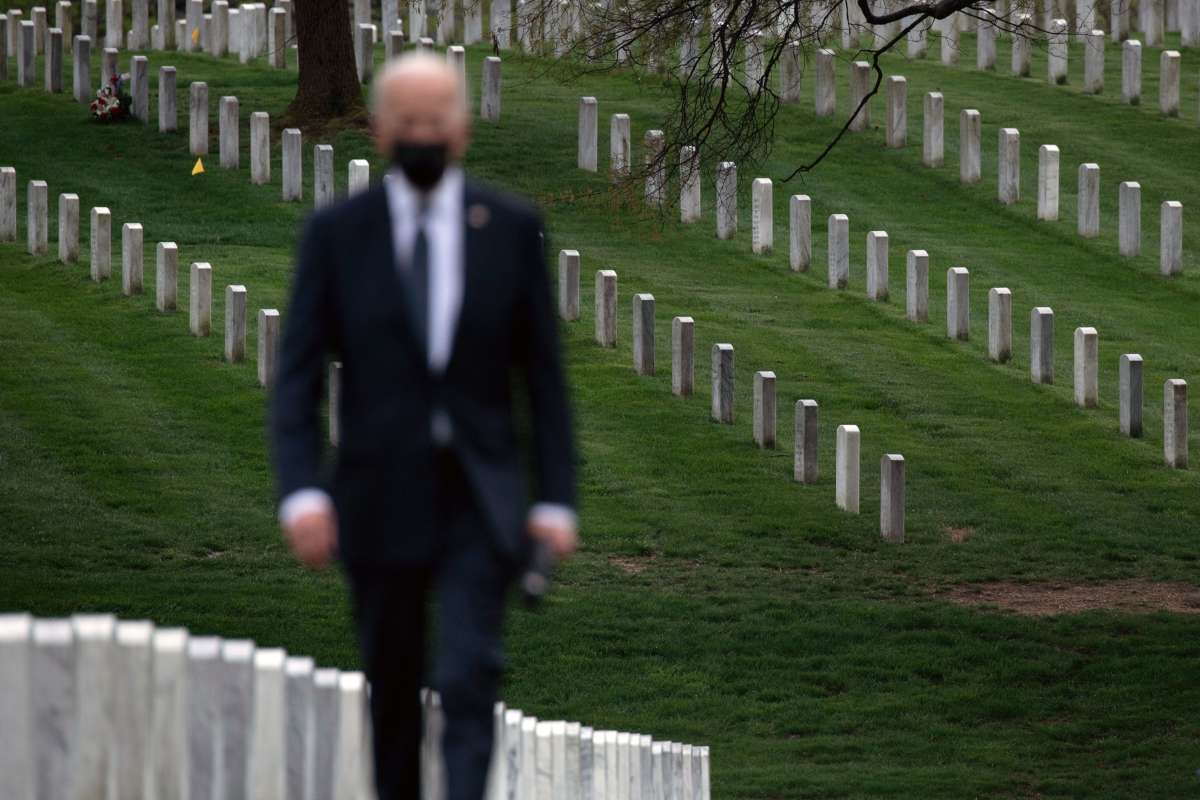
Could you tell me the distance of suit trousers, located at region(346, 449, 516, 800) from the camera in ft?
16.4

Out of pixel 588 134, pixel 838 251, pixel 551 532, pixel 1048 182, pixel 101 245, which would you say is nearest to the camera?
pixel 551 532

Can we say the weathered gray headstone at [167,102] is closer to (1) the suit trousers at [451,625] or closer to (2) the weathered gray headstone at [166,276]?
(2) the weathered gray headstone at [166,276]

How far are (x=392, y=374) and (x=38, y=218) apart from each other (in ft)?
67.5

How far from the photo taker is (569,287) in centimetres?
2250

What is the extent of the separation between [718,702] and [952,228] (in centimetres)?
1308

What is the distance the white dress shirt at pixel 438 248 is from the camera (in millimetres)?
4926

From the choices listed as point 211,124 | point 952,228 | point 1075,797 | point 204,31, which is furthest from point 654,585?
point 204,31

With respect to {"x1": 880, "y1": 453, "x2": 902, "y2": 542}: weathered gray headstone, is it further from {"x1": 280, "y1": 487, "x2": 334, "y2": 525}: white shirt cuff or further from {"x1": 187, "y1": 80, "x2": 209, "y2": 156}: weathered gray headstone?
{"x1": 187, "y1": 80, "x2": 209, "y2": 156}: weathered gray headstone

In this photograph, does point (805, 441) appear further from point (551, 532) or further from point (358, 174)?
point (551, 532)

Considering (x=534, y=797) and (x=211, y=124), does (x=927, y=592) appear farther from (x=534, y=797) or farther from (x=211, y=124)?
(x=211, y=124)

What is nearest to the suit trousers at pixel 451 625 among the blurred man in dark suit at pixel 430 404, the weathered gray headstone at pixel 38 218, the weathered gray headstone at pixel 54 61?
the blurred man in dark suit at pixel 430 404

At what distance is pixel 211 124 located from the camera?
99.1 feet

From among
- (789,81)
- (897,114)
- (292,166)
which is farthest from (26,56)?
(897,114)

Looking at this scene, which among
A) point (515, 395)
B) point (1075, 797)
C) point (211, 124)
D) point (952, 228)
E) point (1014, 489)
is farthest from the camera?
point (211, 124)
